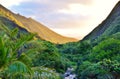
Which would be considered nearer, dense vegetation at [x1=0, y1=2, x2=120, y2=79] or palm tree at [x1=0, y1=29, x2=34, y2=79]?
palm tree at [x1=0, y1=29, x2=34, y2=79]

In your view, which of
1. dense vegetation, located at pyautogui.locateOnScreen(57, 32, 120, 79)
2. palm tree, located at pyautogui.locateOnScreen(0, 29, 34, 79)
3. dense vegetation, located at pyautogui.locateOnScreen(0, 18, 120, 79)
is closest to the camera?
palm tree, located at pyautogui.locateOnScreen(0, 29, 34, 79)

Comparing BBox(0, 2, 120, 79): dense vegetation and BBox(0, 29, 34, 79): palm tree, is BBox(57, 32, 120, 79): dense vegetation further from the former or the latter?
BBox(0, 29, 34, 79): palm tree

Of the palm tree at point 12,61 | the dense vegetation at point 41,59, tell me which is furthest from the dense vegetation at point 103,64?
the palm tree at point 12,61

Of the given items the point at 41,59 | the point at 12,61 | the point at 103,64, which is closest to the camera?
the point at 12,61

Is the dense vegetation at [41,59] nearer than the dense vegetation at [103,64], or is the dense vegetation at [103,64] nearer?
the dense vegetation at [41,59]

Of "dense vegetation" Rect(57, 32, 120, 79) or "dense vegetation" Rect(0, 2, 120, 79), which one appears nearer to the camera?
"dense vegetation" Rect(0, 2, 120, 79)

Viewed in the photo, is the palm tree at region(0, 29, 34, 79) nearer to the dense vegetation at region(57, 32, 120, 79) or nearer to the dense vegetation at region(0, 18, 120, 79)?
the dense vegetation at region(0, 18, 120, 79)

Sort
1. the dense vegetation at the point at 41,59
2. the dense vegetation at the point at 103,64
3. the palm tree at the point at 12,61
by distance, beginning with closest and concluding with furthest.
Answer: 1. the palm tree at the point at 12,61
2. the dense vegetation at the point at 41,59
3. the dense vegetation at the point at 103,64

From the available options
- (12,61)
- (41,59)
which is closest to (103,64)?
(41,59)

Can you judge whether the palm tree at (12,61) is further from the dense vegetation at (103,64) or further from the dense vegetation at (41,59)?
the dense vegetation at (103,64)

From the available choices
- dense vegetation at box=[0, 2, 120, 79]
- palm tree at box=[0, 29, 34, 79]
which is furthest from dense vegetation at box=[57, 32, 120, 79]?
palm tree at box=[0, 29, 34, 79]

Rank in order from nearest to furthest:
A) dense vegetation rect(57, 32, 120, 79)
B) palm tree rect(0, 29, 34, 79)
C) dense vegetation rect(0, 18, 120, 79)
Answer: palm tree rect(0, 29, 34, 79), dense vegetation rect(0, 18, 120, 79), dense vegetation rect(57, 32, 120, 79)

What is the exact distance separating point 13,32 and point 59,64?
1269 inches

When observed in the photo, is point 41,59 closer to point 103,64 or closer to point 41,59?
point 41,59
